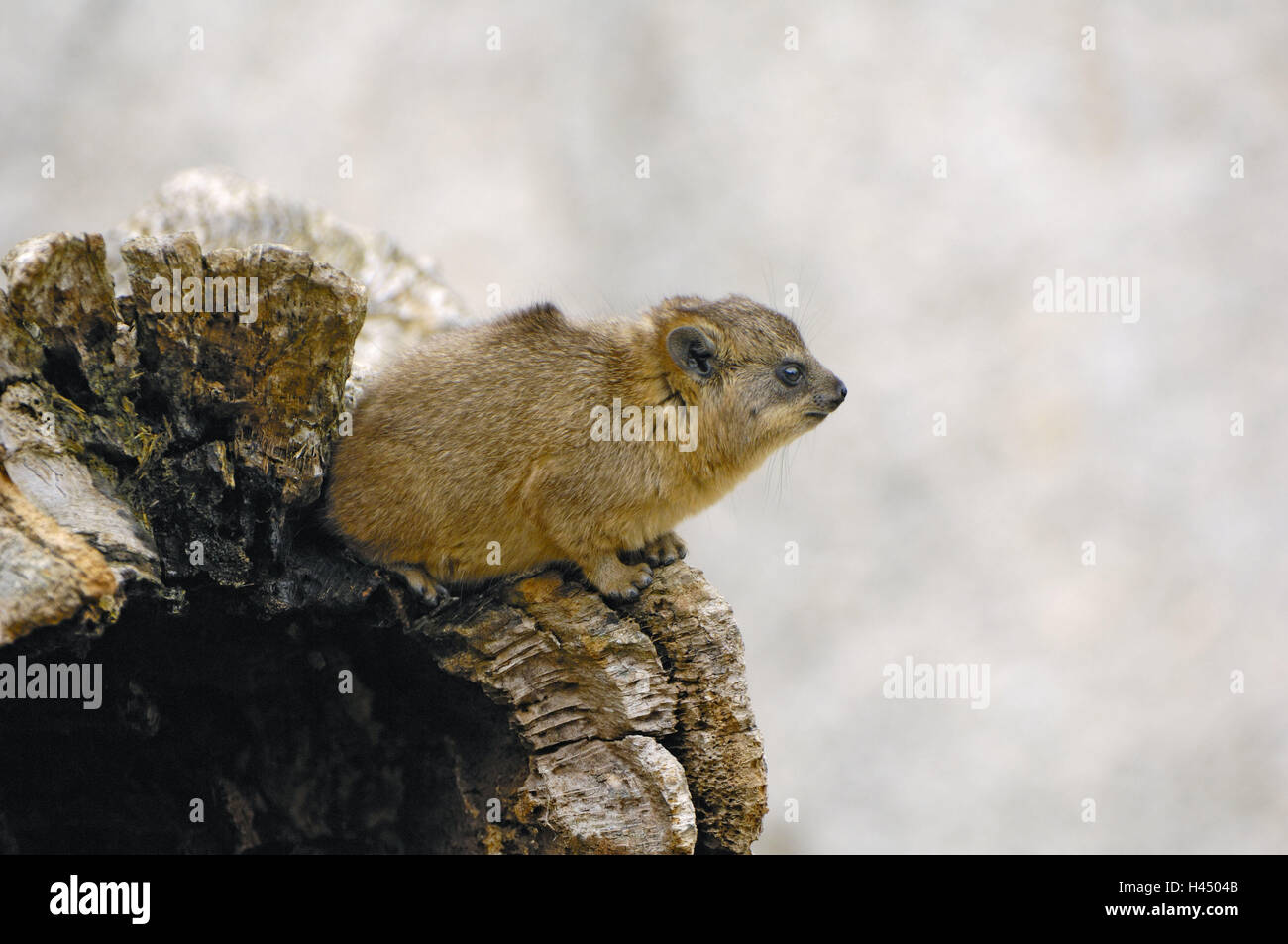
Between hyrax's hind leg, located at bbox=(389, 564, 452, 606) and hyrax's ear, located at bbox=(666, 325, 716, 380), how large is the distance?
1.72 m

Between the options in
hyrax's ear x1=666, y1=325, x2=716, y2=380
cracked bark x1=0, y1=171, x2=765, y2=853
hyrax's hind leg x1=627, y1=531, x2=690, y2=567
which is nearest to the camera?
cracked bark x1=0, y1=171, x2=765, y2=853

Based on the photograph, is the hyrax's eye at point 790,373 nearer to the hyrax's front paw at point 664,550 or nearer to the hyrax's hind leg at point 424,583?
the hyrax's front paw at point 664,550

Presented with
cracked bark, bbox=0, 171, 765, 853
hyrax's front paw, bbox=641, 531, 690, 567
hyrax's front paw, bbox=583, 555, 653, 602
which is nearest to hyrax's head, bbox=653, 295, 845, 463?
hyrax's front paw, bbox=641, 531, 690, 567

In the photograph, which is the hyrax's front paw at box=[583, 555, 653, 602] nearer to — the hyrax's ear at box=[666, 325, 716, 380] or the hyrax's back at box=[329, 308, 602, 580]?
the hyrax's back at box=[329, 308, 602, 580]

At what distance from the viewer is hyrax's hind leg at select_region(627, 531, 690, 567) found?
5.50m

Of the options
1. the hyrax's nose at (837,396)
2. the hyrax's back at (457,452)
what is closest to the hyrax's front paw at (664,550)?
the hyrax's back at (457,452)

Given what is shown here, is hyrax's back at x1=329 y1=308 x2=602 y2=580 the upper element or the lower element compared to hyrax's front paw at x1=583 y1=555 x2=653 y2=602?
upper

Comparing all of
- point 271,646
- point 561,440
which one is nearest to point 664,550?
point 561,440

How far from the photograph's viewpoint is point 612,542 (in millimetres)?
5352

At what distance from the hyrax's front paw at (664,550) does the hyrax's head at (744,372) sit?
1.82ft

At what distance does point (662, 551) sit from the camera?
5648 millimetres

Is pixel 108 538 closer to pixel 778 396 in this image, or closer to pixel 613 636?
pixel 613 636
